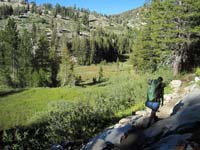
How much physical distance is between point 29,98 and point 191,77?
4001 cm

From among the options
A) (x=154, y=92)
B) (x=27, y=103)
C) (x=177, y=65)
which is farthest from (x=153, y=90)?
(x=27, y=103)

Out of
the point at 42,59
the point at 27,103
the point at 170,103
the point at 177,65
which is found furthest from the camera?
the point at 42,59

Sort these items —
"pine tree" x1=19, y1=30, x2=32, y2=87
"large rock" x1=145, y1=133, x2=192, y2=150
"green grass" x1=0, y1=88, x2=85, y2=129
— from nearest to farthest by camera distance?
1. "large rock" x1=145, y1=133, x2=192, y2=150
2. "green grass" x1=0, y1=88, x2=85, y2=129
3. "pine tree" x1=19, y1=30, x2=32, y2=87

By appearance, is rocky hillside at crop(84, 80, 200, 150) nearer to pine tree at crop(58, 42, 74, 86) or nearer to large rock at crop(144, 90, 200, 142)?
large rock at crop(144, 90, 200, 142)

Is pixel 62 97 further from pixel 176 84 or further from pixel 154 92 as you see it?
pixel 154 92

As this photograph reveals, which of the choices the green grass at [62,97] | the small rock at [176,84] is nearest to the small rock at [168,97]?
the green grass at [62,97]

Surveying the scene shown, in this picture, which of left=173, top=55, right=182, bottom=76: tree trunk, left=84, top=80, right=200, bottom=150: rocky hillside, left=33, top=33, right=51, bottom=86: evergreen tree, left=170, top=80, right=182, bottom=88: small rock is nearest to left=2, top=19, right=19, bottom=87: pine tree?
left=33, top=33, right=51, bottom=86: evergreen tree

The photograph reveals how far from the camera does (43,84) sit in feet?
268

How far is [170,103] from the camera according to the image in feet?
65.7

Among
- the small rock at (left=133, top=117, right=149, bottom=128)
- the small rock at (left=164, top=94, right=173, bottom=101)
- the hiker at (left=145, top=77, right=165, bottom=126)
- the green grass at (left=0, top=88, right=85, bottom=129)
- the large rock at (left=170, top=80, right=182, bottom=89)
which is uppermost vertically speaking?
the hiker at (left=145, top=77, right=165, bottom=126)

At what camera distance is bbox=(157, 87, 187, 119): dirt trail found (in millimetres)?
17688

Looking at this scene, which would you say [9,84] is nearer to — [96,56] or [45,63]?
[45,63]

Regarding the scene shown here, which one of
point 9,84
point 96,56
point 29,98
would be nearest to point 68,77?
point 9,84

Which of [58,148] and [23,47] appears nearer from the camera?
[58,148]
